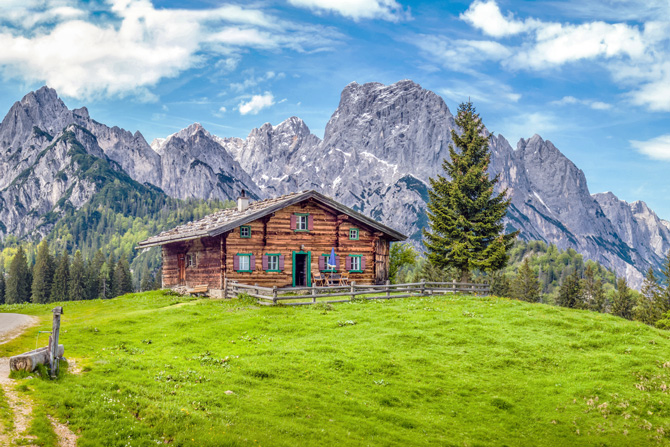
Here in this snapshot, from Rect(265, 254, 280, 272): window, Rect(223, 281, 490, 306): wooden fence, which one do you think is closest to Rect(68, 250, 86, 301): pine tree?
Rect(265, 254, 280, 272): window

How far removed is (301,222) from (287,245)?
2.18 meters

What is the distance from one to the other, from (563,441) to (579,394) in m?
3.02

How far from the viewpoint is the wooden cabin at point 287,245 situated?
1412 inches

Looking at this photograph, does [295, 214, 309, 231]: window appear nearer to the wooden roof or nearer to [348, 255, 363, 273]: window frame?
the wooden roof

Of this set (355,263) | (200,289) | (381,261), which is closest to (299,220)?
(355,263)

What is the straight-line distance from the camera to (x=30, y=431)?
978cm

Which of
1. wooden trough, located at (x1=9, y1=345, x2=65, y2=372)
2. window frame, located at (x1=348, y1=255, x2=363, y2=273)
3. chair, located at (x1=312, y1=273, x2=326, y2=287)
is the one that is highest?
window frame, located at (x1=348, y1=255, x2=363, y2=273)

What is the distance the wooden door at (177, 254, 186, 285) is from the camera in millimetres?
43156

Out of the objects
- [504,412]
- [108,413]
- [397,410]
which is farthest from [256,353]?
[504,412]

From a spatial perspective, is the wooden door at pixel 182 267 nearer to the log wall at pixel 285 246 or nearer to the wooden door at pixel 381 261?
the log wall at pixel 285 246

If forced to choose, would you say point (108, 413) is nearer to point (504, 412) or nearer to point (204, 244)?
point (504, 412)

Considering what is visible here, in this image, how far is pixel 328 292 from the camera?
111ft

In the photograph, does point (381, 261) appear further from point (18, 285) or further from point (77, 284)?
point (18, 285)

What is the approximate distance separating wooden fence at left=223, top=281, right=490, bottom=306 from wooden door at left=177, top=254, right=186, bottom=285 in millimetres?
10203
